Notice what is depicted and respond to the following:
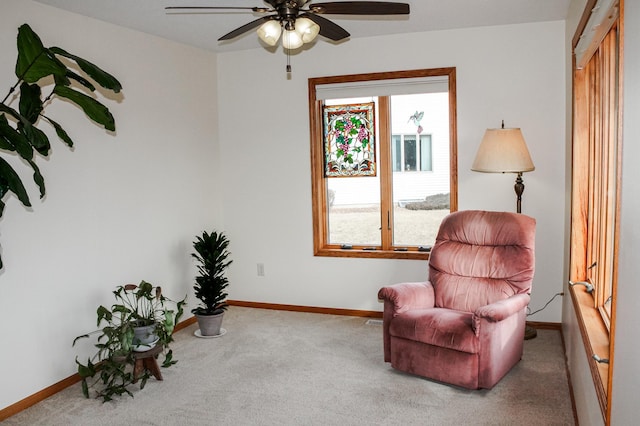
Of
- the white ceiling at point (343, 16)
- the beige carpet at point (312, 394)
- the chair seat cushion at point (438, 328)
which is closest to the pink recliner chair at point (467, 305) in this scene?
the chair seat cushion at point (438, 328)

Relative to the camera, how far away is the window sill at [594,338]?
6.26 ft

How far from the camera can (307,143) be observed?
17.0ft

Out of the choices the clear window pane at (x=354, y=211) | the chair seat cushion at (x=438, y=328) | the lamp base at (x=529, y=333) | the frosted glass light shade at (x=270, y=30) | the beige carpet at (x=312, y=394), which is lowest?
the beige carpet at (x=312, y=394)

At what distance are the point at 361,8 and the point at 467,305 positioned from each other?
2.07 metres

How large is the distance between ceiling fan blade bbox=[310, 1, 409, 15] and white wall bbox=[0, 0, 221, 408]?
6.37 feet

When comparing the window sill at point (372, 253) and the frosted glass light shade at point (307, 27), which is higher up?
the frosted glass light shade at point (307, 27)

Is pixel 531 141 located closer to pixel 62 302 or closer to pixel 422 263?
pixel 422 263

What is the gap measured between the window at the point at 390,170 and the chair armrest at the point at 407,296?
1.02m

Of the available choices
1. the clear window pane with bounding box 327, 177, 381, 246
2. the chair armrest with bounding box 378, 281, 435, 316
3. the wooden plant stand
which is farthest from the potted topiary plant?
the chair armrest with bounding box 378, 281, 435, 316

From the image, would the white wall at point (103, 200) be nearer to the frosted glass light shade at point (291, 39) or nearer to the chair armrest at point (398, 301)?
the frosted glass light shade at point (291, 39)

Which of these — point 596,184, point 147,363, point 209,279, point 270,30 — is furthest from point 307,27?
point 209,279

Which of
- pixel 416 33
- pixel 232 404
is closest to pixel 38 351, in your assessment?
pixel 232 404

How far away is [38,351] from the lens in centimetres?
348

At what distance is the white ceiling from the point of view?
3725mm
